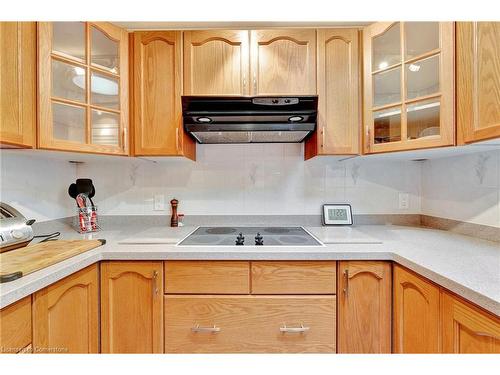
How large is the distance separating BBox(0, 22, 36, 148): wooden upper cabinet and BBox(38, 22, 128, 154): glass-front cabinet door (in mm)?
30

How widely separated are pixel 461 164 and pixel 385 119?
0.54 meters

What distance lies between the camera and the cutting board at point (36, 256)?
2.64 feet

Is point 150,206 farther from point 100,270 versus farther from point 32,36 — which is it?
point 32,36

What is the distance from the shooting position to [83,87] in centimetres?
121

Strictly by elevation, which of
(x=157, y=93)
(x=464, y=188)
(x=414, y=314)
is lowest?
(x=414, y=314)

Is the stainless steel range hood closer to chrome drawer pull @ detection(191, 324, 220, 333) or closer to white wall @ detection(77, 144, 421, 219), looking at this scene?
white wall @ detection(77, 144, 421, 219)

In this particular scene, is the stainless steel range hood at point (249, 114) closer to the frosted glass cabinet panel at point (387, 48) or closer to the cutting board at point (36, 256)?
the frosted glass cabinet panel at point (387, 48)

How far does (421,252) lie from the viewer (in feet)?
3.43

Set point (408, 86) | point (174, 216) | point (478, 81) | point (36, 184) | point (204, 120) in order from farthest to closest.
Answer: point (174, 216)
point (36, 184)
point (204, 120)
point (408, 86)
point (478, 81)

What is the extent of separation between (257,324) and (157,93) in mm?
1337

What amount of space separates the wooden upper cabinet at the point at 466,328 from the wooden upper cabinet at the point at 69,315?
4.62 ft

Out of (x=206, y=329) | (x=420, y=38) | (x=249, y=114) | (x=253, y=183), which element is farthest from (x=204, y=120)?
(x=420, y=38)

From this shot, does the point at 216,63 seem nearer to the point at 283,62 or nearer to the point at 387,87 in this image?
the point at 283,62

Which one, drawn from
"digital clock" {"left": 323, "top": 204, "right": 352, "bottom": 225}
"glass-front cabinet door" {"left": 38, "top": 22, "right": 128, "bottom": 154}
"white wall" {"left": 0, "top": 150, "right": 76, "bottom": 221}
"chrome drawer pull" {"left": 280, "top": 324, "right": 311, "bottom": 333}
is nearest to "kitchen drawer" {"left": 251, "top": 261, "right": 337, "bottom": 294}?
"chrome drawer pull" {"left": 280, "top": 324, "right": 311, "bottom": 333}
